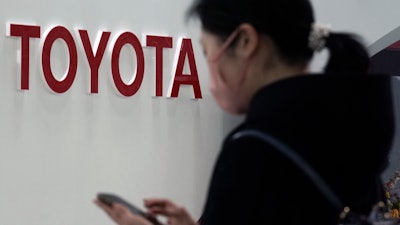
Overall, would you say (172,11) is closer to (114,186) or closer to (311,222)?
(114,186)

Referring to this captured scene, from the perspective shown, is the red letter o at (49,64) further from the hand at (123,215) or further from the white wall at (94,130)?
the hand at (123,215)

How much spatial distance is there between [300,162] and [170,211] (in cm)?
31

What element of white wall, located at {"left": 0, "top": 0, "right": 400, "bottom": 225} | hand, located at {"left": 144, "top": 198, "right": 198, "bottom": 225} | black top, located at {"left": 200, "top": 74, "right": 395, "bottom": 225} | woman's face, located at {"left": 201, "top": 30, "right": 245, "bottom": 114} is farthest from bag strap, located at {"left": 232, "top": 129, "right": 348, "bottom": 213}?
white wall, located at {"left": 0, "top": 0, "right": 400, "bottom": 225}

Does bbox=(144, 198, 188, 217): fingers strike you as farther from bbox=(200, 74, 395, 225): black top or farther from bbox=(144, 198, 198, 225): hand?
bbox=(200, 74, 395, 225): black top

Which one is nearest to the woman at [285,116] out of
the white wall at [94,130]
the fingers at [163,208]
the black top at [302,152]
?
the black top at [302,152]

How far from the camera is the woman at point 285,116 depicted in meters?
1.16

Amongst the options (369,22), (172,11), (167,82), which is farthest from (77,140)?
(369,22)

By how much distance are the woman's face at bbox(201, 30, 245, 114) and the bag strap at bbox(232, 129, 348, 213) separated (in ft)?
0.42

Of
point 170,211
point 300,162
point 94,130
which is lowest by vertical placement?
point 94,130

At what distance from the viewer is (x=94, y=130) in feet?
11.8

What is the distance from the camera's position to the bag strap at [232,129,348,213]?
1.16 meters

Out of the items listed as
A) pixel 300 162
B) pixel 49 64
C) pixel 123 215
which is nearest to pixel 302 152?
pixel 300 162

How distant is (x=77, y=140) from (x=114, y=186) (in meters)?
0.29

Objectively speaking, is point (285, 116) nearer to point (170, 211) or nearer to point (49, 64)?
point (170, 211)
